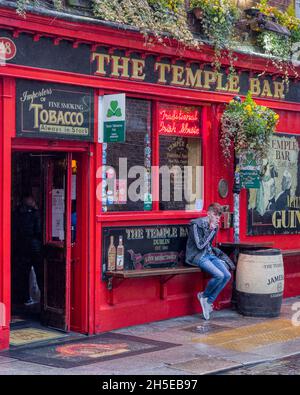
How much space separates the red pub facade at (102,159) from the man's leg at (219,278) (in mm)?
406

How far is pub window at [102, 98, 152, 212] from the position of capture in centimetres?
1029

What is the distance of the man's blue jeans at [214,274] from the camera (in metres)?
10.6

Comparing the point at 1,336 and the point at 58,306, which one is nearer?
the point at 1,336

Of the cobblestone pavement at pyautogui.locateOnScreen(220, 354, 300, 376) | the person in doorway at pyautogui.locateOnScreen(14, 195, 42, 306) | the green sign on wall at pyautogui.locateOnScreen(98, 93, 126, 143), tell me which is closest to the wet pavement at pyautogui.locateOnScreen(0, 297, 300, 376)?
the cobblestone pavement at pyautogui.locateOnScreen(220, 354, 300, 376)

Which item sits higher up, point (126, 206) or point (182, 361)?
point (126, 206)

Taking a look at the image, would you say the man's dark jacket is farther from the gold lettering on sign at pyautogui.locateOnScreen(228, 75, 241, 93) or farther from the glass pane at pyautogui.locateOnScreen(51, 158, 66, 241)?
the gold lettering on sign at pyautogui.locateOnScreen(228, 75, 241, 93)

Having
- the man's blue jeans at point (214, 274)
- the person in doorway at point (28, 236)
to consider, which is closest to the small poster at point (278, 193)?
the man's blue jeans at point (214, 274)

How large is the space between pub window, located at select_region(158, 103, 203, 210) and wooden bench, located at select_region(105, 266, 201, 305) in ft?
3.38

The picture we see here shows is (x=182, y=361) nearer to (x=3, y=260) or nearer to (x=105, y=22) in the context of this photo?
(x=3, y=260)

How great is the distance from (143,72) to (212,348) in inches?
158

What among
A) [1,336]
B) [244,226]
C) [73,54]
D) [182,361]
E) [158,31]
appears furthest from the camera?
[244,226]

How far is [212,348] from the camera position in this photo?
9.04 m
